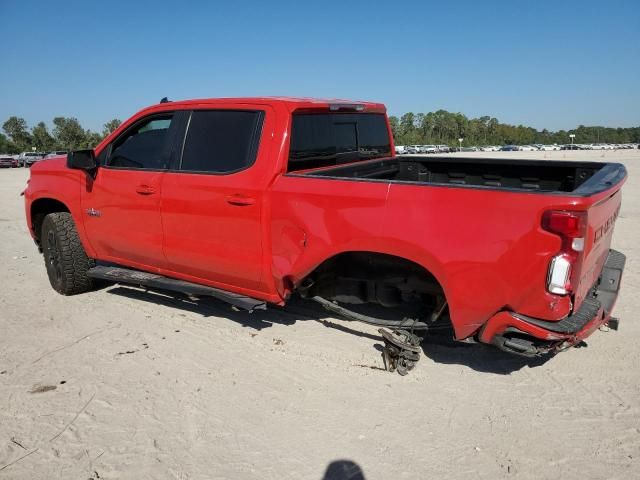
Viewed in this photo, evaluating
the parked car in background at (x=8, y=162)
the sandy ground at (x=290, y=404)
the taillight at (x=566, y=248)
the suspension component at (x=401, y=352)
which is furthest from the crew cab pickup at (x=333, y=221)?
the parked car in background at (x=8, y=162)

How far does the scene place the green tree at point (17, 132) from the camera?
85750mm

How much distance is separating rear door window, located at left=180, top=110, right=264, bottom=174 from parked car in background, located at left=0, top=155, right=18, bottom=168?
4941 centimetres

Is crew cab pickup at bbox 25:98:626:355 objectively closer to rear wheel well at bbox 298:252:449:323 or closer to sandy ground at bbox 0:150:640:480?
rear wheel well at bbox 298:252:449:323

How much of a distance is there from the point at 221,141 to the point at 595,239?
2.76 meters

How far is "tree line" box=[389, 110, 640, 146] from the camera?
11139cm

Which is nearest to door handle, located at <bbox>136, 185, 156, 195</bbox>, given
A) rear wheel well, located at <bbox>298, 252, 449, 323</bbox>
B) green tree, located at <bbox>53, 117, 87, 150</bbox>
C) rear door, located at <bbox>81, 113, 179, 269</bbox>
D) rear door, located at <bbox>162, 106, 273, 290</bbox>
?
rear door, located at <bbox>81, 113, 179, 269</bbox>

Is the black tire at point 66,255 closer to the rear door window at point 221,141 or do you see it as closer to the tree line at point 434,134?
the rear door window at point 221,141

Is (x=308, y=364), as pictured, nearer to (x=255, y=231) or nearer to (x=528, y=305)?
(x=255, y=231)

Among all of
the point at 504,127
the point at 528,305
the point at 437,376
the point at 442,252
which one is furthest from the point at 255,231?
the point at 504,127

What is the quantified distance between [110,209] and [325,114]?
2147mm

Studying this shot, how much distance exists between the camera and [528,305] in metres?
2.95

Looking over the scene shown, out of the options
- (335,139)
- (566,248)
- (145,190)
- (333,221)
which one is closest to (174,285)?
(145,190)

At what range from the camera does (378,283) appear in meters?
3.82

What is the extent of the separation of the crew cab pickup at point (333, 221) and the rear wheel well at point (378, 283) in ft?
A: 0.05
